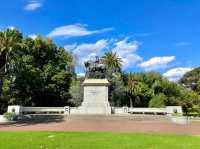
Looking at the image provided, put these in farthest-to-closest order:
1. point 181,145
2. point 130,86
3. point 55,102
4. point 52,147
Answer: point 130,86
point 55,102
point 181,145
point 52,147

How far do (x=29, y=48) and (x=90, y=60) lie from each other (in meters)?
12.8

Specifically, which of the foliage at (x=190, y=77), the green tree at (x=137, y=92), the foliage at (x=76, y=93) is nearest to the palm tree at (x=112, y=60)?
the green tree at (x=137, y=92)

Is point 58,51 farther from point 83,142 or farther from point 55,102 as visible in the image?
point 83,142

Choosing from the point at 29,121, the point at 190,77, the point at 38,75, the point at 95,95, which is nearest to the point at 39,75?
the point at 38,75

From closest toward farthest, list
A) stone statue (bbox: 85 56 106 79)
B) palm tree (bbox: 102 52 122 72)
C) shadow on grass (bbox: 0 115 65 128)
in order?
shadow on grass (bbox: 0 115 65 128) < stone statue (bbox: 85 56 106 79) < palm tree (bbox: 102 52 122 72)

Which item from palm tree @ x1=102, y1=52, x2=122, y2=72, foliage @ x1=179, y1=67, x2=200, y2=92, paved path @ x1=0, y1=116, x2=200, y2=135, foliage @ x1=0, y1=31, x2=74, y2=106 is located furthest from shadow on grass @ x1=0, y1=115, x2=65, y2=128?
foliage @ x1=179, y1=67, x2=200, y2=92

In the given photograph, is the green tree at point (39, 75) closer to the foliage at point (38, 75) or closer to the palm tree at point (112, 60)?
the foliage at point (38, 75)

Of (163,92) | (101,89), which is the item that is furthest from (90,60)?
(163,92)

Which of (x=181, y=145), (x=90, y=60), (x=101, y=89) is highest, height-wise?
(x=90, y=60)

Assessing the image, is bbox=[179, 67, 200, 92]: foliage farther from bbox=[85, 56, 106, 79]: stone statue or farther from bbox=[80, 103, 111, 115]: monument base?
bbox=[80, 103, 111, 115]: monument base

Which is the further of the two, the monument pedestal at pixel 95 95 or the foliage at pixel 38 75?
the foliage at pixel 38 75

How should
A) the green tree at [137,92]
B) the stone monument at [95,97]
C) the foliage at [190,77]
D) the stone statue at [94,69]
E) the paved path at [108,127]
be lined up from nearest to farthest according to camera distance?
the paved path at [108,127] → the stone monument at [95,97] → the stone statue at [94,69] → the green tree at [137,92] → the foliage at [190,77]

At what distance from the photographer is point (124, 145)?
13.7m

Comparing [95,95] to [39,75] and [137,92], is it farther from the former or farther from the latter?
[137,92]
